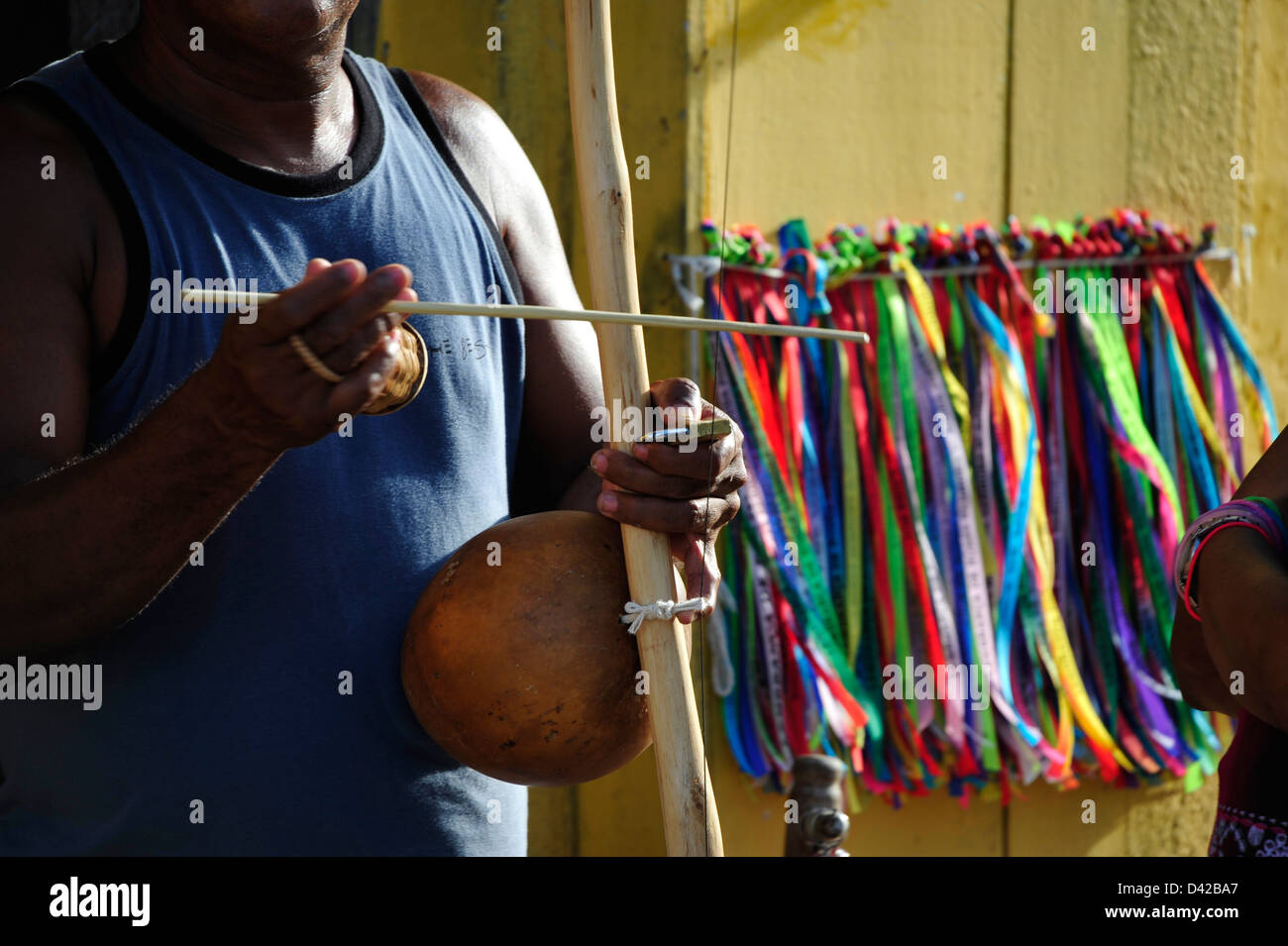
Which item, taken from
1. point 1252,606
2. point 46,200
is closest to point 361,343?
point 46,200

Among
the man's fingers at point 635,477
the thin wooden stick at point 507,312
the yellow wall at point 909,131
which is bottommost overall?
the man's fingers at point 635,477

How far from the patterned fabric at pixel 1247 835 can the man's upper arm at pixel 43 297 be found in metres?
1.39

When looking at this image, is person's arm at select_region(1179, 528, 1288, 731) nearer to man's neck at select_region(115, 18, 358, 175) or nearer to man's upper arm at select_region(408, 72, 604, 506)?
man's upper arm at select_region(408, 72, 604, 506)

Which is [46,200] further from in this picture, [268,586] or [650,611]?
[650,611]

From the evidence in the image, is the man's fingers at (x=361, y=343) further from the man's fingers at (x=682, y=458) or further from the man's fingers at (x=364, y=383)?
the man's fingers at (x=682, y=458)

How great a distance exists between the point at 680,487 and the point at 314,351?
1.52 feet

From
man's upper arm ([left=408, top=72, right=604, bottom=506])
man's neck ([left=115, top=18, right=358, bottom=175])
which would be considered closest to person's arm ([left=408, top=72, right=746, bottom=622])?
man's upper arm ([left=408, top=72, right=604, bottom=506])

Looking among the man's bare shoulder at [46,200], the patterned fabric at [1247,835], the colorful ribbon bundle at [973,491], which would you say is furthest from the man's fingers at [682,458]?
the colorful ribbon bundle at [973,491]

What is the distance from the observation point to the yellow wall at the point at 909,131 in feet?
8.81
